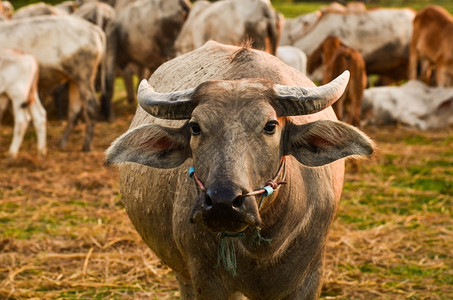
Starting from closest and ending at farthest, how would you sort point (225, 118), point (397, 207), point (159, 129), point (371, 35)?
point (225, 118), point (159, 129), point (397, 207), point (371, 35)

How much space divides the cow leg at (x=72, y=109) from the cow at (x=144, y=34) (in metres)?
2.39

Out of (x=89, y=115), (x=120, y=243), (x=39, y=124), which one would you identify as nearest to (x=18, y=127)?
(x=39, y=124)

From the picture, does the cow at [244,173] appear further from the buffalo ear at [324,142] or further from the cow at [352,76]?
the cow at [352,76]

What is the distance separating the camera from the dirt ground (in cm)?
553

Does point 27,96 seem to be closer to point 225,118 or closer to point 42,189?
point 42,189

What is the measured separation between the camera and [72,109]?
1158 cm

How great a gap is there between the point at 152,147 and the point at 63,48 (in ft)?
25.8

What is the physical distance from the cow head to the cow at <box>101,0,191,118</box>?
33.5 feet

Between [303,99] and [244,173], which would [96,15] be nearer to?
[303,99]

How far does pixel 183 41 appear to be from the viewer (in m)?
12.1

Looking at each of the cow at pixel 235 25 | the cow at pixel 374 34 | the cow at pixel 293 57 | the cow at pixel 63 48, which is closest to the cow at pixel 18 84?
the cow at pixel 63 48

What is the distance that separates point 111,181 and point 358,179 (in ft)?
10.6

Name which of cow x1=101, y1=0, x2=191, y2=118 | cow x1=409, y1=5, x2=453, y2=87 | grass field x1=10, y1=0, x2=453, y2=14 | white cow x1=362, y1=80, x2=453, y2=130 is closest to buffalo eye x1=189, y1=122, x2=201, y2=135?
white cow x1=362, y1=80, x2=453, y2=130

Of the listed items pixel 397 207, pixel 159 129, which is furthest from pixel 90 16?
pixel 159 129
